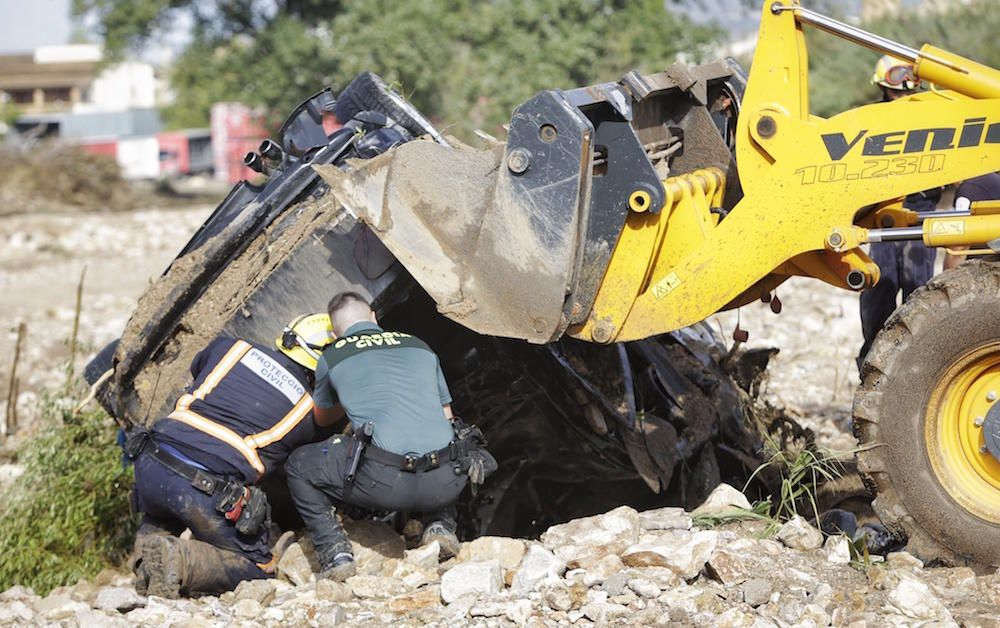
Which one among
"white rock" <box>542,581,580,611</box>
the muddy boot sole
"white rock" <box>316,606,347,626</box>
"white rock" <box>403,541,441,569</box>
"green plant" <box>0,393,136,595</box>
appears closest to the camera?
"white rock" <box>542,581,580,611</box>

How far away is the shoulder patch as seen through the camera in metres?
4.84

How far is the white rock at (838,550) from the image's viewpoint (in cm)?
409

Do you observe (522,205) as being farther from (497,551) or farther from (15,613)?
(15,613)

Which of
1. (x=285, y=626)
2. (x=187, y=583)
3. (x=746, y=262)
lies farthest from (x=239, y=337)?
(x=746, y=262)

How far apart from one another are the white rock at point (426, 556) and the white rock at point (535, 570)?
41cm

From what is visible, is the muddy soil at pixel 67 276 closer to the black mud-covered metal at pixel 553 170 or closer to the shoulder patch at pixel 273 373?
the shoulder patch at pixel 273 373

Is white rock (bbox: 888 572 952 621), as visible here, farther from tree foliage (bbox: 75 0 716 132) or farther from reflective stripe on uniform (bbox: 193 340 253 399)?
tree foliage (bbox: 75 0 716 132)

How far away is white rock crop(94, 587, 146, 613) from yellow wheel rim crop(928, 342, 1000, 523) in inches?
105

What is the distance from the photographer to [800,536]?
420 centimetres

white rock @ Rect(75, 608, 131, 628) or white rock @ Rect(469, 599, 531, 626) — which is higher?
white rock @ Rect(469, 599, 531, 626)

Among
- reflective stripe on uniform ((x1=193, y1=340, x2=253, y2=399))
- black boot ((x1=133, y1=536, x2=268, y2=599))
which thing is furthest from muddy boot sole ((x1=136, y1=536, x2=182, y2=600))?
reflective stripe on uniform ((x1=193, y1=340, x2=253, y2=399))

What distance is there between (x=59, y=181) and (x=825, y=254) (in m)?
21.2

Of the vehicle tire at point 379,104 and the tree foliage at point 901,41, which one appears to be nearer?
the vehicle tire at point 379,104

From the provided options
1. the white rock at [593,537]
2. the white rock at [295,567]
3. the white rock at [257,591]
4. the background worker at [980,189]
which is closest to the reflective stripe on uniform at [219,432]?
the white rock at [295,567]
